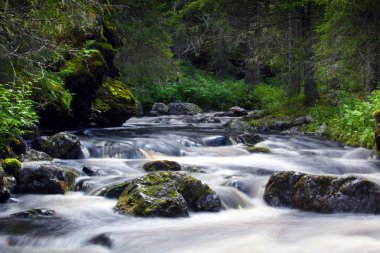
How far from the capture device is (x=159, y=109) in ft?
83.8

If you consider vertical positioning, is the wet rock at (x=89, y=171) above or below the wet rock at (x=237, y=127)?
below

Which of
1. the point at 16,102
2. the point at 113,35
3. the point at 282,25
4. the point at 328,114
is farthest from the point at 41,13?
the point at 282,25

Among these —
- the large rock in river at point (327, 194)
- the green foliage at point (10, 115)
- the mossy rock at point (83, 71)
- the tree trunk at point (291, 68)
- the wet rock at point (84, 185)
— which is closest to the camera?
the large rock in river at point (327, 194)

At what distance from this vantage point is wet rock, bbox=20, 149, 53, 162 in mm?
10064

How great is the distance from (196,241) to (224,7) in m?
13.8

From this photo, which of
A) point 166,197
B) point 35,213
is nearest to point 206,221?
point 166,197

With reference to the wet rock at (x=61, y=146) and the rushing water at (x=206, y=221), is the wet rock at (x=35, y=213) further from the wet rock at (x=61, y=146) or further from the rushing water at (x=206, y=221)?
the wet rock at (x=61, y=146)

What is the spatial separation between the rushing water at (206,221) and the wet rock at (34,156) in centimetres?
45

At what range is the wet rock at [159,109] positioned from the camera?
82.5 ft

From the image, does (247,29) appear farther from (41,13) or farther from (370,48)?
(41,13)

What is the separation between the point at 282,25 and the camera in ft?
63.7

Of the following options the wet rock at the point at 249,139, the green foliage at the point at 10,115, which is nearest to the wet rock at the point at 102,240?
the green foliage at the point at 10,115

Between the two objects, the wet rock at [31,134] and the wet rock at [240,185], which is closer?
the wet rock at [240,185]

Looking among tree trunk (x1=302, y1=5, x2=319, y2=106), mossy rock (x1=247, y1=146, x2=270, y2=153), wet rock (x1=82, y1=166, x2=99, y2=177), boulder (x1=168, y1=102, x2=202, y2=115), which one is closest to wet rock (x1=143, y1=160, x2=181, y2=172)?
wet rock (x1=82, y1=166, x2=99, y2=177)
